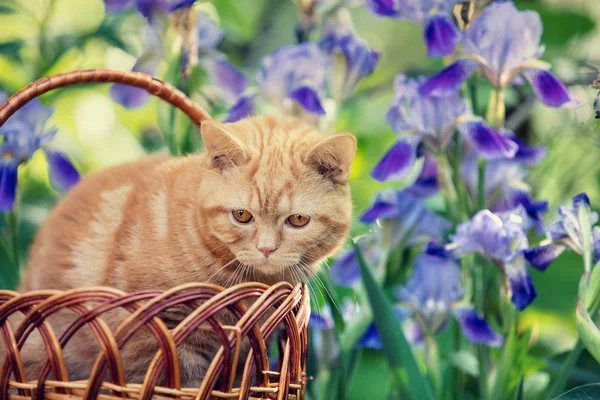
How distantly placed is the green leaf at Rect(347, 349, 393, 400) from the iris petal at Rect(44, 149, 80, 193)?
2.66 feet

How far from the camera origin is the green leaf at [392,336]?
1419 millimetres

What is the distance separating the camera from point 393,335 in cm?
143

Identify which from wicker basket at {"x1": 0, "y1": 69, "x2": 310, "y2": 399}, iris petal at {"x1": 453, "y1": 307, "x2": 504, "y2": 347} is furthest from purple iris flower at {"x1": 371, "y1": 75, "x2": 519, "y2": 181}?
wicker basket at {"x1": 0, "y1": 69, "x2": 310, "y2": 399}

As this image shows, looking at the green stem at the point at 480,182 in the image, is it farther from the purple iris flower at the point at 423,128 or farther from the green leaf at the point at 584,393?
the green leaf at the point at 584,393

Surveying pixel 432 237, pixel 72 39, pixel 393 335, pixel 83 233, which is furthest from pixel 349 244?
pixel 72 39

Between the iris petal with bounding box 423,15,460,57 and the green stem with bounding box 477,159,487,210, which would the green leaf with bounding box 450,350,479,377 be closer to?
the green stem with bounding box 477,159,487,210

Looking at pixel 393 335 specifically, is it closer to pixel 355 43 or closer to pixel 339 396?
pixel 339 396

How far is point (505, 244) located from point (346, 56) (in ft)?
2.03

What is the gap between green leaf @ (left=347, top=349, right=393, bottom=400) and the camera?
170 cm

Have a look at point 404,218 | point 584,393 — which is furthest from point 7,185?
point 584,393

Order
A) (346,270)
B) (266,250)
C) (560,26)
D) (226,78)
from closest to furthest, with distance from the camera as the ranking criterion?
1. (266,250)
2. (346,270)
3. (226,78)
4. (560,26)

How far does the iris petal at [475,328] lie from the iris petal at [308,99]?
55 cm

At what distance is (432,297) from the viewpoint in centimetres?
156

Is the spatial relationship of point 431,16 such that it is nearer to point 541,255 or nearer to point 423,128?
point 423,128
